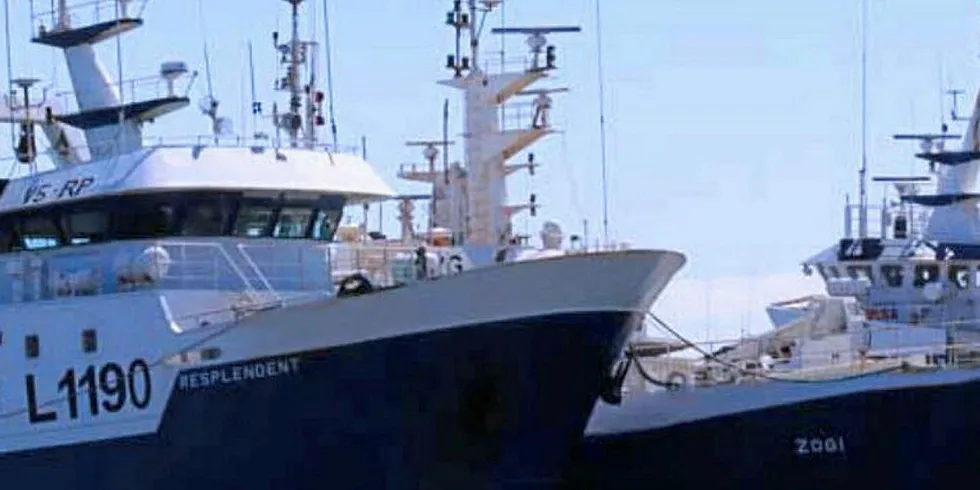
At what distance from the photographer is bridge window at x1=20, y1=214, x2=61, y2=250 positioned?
3512 cm

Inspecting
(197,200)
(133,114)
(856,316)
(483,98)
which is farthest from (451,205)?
(197,200)

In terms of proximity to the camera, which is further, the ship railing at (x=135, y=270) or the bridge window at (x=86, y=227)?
the bridge window at (x=86, y=227)

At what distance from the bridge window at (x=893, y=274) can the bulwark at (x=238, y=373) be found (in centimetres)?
2551

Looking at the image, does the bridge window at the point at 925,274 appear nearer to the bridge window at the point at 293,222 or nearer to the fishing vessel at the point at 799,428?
the fishing vessel at the point at 799,428

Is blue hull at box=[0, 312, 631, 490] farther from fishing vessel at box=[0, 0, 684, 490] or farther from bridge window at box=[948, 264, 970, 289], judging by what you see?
bridge window at box=[948, 264, 970, 289]

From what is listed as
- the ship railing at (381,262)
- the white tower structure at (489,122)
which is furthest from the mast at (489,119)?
the ship railing at (381,262)

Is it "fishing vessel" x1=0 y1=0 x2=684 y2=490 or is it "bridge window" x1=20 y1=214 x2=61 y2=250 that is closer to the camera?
"fishing vessel" x1=0 y1=0 x2=684 y2=490

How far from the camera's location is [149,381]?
107 ft

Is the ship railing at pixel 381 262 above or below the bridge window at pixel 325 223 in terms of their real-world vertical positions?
below

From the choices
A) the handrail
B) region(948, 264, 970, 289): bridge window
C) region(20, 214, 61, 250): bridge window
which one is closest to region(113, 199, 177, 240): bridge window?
the handrail

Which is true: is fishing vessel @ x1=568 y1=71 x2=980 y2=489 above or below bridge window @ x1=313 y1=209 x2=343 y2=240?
below

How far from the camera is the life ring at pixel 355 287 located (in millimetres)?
31281

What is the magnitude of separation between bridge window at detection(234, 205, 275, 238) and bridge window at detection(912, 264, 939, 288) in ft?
74.9

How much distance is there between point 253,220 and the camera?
34719mm
